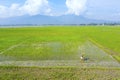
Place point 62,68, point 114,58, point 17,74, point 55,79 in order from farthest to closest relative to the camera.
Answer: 1. point 114,58
2. point 62,68
3. point 17,74
4. point 55,79

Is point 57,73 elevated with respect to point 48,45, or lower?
elevated

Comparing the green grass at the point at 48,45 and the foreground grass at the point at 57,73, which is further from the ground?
the foreground grass at the point at 57,73

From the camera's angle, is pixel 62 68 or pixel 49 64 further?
pixel 49 64

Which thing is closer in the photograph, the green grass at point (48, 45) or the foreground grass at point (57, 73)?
the foreground grass at point (57, 73)

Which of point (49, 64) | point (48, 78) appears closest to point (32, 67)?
point (49, 64)

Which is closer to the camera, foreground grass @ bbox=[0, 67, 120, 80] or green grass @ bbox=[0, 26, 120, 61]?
foreground grass @ bbox=[0, 67, 120, 80]

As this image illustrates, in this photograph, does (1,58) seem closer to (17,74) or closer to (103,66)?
(17,74)

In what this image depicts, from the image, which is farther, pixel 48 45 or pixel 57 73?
Result: pixel 48 45

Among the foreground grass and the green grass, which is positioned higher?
the foreground grass
